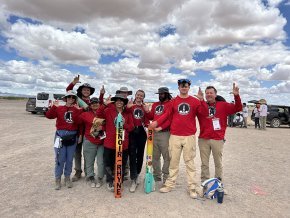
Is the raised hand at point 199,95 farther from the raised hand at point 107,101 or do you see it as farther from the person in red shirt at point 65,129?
the person in red shirt at point 65,129

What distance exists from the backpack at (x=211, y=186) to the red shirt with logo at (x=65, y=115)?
2784 millimetres

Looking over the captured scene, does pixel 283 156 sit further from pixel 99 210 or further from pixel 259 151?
pixel 99 210

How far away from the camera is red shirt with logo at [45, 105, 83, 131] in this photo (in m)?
5.43

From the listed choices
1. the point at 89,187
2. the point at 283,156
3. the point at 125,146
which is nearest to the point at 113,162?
the point at 125,146

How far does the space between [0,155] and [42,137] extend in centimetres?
380

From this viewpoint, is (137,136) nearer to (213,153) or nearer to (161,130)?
(161,130)

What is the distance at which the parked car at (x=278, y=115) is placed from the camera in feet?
72.5

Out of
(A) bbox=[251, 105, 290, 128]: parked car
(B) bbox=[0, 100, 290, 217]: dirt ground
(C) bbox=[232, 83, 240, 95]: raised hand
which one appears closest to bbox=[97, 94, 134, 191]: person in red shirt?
(B) bbox=[0, 100, 290, 217]: dirt ground

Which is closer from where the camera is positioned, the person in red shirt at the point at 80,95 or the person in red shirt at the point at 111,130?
the person in red shirt at the point at 111,130

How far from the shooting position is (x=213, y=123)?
17.2ft

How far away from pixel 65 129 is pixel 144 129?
1.58m

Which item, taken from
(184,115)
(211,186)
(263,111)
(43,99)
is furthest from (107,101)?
(43,99)

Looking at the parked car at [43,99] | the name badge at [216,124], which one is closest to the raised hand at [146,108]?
the name badge at [216,124]

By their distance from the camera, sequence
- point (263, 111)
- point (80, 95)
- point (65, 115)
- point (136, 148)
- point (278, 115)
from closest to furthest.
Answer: point (65, 115) < point (136, 148) < point (80, 95) < point (263, 111) < point (278, 115)
